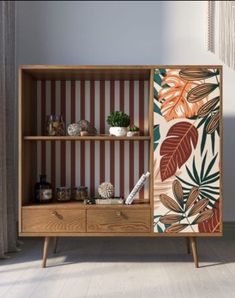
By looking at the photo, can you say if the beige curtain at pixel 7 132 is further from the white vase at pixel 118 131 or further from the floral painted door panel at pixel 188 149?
the floral painted door panel at pixel 188 149

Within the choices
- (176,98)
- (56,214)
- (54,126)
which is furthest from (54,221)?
(176,98)

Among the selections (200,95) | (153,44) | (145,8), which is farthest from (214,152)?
(145,8)

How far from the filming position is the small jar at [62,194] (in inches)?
109

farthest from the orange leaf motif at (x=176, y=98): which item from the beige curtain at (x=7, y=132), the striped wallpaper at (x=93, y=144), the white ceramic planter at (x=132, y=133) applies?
the beige curtain at (x=7, y=132)

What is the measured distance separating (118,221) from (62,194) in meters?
0.44

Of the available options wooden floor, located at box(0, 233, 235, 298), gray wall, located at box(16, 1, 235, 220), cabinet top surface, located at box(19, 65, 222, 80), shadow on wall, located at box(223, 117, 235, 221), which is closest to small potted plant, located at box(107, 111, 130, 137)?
cabinet top surface, located at box(19, 65, 222, 80)

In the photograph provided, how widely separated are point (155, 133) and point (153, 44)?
95 cm

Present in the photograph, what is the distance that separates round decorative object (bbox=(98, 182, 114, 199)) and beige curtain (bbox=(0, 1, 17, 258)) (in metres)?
0.58

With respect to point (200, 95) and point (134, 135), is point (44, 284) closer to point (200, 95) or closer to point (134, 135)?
point (134, 135)

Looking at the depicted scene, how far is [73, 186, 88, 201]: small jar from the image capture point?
110 inches

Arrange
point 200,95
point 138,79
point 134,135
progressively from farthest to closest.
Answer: point 138,79 → point 134,135 → point 200,95

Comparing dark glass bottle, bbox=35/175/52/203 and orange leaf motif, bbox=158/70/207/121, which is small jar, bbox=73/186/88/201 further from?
orange leaf motif, bbox=158/70/207/121

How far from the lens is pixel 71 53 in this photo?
10.5 ft

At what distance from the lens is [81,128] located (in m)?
2.71
